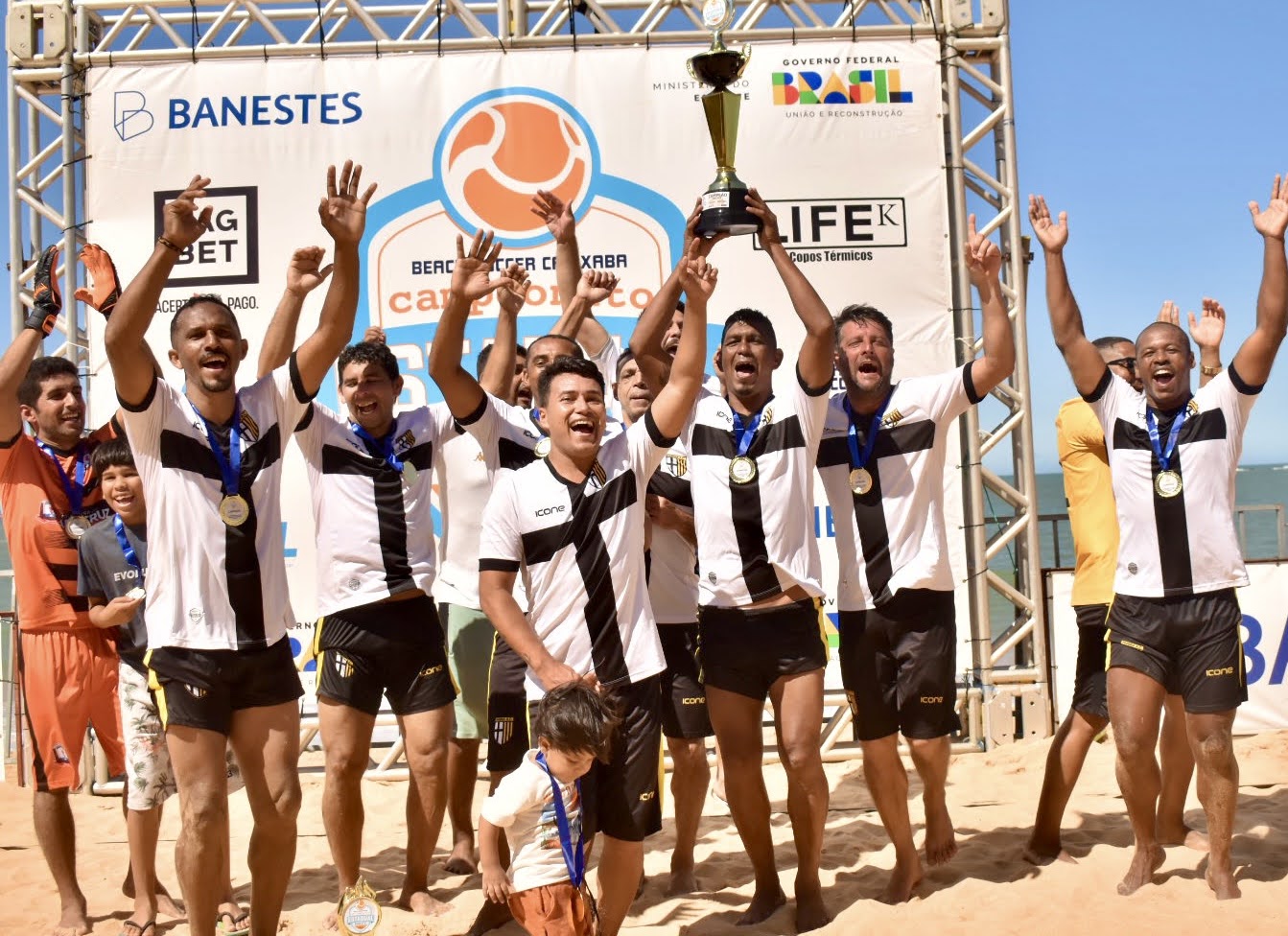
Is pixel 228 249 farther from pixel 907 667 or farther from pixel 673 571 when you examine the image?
pixel 907 667

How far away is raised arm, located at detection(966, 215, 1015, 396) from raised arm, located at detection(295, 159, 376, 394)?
233 cm

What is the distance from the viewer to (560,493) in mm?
4105

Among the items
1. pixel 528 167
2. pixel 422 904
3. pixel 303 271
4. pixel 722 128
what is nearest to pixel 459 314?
pixel 303 271

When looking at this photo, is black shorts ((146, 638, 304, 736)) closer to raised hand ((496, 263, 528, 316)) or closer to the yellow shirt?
raised hand ((496, 263, 528, 316))

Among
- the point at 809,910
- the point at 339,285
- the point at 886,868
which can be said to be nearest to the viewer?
the point at 339,285

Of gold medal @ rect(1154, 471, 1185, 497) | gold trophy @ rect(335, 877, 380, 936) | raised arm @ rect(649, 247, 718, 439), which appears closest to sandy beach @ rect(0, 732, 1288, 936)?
gold trophy @ rect(335, 877, 380, 936)

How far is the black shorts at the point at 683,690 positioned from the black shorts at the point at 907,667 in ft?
2.21

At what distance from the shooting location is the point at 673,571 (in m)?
5.39

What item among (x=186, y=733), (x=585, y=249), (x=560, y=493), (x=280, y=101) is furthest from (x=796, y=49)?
(x=186, y=733)

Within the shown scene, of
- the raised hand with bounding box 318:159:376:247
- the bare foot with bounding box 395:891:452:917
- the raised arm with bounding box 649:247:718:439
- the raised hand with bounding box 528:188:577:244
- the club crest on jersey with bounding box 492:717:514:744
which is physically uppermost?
the raised hand with bounding box 528:188:577:244

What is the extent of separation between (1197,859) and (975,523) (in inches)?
121

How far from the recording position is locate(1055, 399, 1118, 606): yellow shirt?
18.0ft

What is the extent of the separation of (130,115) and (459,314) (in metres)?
4.68

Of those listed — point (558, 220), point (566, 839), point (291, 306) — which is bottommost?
point (566, 839)
